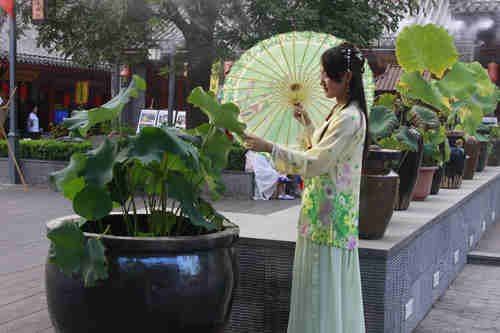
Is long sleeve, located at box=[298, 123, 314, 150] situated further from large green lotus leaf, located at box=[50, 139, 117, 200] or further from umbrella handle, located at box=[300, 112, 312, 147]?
large green lotus leaf, located at box=[50, 139, 117, 200]

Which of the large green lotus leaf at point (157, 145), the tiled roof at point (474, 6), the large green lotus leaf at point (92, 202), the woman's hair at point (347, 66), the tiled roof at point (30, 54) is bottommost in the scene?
→ the large green lotus leaf at point (92, 202)

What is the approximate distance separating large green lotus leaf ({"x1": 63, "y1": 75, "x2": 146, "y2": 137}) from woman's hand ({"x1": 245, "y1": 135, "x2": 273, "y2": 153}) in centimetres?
51

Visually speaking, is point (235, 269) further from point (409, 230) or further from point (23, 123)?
point (23, 123)

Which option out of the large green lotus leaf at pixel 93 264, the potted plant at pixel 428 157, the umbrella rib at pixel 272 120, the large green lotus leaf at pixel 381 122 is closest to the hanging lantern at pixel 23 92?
the potted plant at pixel 428 157

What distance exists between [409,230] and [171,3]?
24.8ft

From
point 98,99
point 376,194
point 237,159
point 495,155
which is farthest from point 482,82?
point 98,99

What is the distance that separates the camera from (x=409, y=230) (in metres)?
4.31

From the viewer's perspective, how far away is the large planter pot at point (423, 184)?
20.5ft

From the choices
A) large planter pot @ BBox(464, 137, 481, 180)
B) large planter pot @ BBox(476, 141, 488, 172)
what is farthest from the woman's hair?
large planter pot @ BBox(476, 141, 488, 172)

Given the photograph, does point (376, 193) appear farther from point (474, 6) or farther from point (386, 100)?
point (474, 6)

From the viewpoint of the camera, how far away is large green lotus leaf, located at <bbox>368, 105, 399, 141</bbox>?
4363 millimetres

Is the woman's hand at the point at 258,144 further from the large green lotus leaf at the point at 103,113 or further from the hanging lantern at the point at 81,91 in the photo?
the hanging lantern at the point at 81,91

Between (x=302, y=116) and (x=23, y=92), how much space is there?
21.3m

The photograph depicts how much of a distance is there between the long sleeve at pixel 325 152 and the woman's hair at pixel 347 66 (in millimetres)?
99
